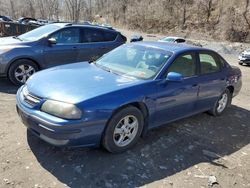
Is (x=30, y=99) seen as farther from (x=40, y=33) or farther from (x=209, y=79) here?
(x=40, y=33)

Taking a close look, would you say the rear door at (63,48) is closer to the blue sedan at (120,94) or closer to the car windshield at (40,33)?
the car windshield at (40,33)

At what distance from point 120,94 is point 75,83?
0.64 metres

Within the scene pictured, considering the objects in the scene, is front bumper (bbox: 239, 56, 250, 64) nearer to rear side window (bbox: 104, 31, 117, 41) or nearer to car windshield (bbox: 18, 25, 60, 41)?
rear side window (bbox: 104, 31, 117, 41)

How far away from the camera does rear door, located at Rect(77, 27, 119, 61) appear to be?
26.3ft

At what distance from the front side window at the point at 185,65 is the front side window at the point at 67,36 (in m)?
3.65

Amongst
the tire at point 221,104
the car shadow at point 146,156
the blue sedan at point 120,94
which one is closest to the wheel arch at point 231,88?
the tire at point 221,104

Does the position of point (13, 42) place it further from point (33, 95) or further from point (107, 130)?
point (107, 130)

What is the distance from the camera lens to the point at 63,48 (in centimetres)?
762

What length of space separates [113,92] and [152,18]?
40.5m

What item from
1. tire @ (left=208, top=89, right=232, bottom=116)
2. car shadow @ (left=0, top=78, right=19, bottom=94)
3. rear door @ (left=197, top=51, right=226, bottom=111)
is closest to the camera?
rear door @ (left=197, top=51, right=226, bottom=111)

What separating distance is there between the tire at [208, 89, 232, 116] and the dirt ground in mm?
832

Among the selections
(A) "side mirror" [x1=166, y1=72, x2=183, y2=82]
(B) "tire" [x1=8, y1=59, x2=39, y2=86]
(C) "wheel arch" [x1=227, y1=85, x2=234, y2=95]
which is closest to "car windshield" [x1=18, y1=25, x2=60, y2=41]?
(B) "tire" [x1=8, y1=59, x2=39, y2=86]

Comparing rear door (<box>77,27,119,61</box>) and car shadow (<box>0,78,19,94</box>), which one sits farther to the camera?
rear door (<box>77,27,119,61</box>)

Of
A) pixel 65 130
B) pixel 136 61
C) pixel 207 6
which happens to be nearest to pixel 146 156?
pixel 65 130
